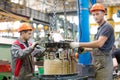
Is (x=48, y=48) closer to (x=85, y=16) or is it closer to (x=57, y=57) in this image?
(x=57, y=57)

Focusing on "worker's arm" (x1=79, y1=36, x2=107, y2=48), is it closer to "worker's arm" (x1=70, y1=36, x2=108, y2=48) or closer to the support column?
"worker's arm" (x1=70, y1=36, x2=108, y2=48)

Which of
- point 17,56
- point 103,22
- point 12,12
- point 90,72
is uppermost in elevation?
point 12,12

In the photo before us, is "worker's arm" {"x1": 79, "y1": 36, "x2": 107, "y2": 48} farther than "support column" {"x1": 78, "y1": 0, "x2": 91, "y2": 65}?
No

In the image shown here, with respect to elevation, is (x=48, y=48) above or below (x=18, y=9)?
below

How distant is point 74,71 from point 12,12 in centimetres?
1019

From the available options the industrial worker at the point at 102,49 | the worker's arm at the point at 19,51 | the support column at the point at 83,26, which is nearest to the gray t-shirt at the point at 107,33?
the industrial worker at the point at 102,49

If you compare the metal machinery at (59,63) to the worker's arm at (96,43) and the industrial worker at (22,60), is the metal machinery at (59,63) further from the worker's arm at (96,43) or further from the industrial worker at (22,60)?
the industrial worker at (22,60)

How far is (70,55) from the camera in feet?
10.5

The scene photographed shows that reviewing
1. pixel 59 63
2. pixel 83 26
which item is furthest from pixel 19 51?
pixel 83 26

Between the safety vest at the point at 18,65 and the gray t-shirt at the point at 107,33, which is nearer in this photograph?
the gray t-shirt at the point at 107,33

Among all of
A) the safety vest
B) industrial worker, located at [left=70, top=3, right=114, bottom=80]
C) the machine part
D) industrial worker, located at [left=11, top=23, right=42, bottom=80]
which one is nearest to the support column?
industrial worker, located at [left=11, top=23, right=42, bottom=80]

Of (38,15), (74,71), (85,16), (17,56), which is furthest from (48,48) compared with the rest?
(38,15)

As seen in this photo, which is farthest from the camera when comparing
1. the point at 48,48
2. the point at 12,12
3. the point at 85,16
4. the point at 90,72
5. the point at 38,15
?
the point at 38,15

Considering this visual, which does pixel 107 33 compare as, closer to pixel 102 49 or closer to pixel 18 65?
pixel 102 49
